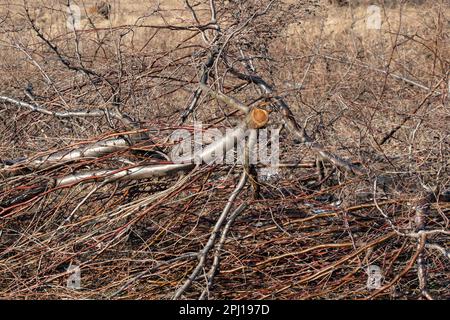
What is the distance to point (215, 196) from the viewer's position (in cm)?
356

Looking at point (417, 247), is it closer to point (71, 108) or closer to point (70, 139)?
point (70, 139)

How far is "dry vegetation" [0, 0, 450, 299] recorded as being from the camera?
319 cm

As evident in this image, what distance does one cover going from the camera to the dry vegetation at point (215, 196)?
319cm

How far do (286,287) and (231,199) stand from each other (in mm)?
460

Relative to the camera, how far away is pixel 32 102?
4.11 meters

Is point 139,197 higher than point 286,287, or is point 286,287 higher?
point 139,197

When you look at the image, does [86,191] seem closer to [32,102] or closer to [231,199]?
[32,102]

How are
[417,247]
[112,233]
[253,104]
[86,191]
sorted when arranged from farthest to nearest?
[86,191], [253,104], [112,233], [417,247]

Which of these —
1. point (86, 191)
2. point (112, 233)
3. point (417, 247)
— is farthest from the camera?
point (86, 191)

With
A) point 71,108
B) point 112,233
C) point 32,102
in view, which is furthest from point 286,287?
point 32,102

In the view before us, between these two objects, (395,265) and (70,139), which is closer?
(395,265)
